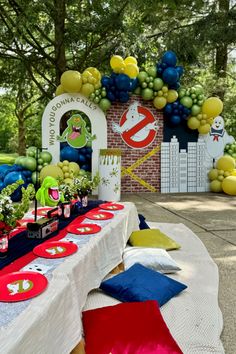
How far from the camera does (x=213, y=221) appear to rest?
235 inches

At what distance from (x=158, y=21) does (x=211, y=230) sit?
8.47 metres

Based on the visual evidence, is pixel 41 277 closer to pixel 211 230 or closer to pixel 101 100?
pixel 211 230

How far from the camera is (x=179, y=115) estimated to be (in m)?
8.93

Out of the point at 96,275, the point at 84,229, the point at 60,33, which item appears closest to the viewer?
the point at 96,275

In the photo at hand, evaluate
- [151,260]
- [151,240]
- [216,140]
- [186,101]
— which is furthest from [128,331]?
[216,140]

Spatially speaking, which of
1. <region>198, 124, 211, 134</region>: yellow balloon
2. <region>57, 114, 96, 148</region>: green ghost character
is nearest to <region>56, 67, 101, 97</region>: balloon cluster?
<region>57, 114, 96, 148</region>: green ghost character

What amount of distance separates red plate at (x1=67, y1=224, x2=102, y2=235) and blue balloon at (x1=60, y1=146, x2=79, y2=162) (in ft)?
18.1

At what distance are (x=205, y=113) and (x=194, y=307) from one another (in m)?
6.94

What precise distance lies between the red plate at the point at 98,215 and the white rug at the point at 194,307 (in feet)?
2.32

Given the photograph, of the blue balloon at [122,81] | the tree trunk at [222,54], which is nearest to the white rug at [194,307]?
the blue balloon at [122,81]

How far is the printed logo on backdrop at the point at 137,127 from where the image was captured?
348 inches

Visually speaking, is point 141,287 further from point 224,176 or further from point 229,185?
point 224,176

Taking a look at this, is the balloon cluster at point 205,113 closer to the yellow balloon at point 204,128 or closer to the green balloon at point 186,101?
the yellow balloon at point 204,128

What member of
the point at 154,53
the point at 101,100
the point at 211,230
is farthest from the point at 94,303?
the point at 154,53
